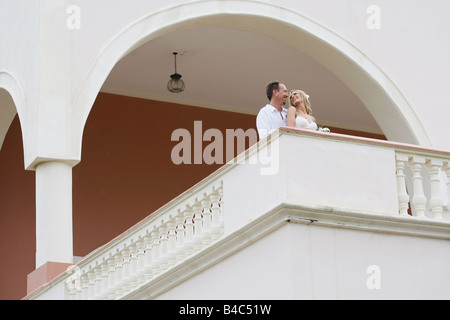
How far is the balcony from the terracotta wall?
6140 millimetres

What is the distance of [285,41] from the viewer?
1398 cm

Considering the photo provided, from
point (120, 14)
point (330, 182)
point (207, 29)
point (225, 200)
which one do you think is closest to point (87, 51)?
point (120, 14)

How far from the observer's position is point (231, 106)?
17.6 meters

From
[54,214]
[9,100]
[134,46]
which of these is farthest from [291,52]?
[54,214]

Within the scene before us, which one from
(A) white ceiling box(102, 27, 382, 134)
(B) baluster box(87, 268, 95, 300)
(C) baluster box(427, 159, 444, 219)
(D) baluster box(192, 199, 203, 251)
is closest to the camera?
(C) baluster box(427, 159, 444, 219)

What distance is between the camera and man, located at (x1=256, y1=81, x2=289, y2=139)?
10375 millimetres

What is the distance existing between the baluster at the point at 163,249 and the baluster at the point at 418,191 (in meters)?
2.36

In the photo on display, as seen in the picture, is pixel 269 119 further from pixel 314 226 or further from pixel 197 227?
pixel 314 226

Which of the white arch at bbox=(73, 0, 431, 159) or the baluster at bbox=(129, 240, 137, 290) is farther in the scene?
the white arch at bbox=(73, 0, 431, 159)

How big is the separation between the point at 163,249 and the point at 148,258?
246 mm

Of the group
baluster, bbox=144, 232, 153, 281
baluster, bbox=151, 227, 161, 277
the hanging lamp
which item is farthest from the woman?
the hanging lamp

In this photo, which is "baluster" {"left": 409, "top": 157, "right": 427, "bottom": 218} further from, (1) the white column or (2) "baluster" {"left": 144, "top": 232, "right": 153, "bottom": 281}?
(1) the white column

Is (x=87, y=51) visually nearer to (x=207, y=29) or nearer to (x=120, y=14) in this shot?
(x=120, y=14)
